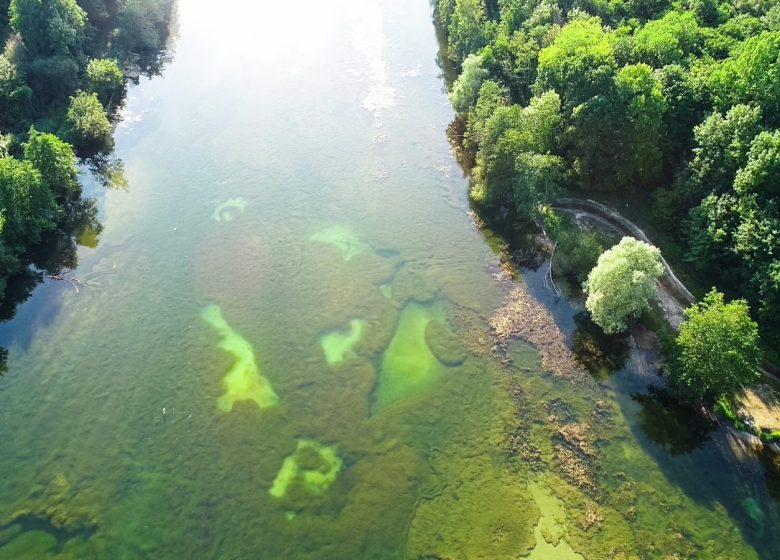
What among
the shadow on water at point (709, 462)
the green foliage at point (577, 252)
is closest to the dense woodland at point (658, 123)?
the green foliage at point (577, 252)

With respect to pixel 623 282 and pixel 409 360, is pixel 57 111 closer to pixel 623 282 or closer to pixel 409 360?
pixel 409 360

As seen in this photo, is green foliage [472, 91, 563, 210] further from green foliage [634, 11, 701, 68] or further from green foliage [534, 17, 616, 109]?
green foliage [634, 11, 701, 68]

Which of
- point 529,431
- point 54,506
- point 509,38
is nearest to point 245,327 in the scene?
point 54,506

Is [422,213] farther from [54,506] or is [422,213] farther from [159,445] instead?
[54,506]

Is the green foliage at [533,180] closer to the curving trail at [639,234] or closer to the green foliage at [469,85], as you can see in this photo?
the curving trail at [639,234]

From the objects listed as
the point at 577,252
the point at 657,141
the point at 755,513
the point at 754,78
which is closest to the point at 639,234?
the point at 577,252

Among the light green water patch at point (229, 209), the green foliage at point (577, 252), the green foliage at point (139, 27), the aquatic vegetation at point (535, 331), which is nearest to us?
the aquatic vegetation at point (535, 331)
